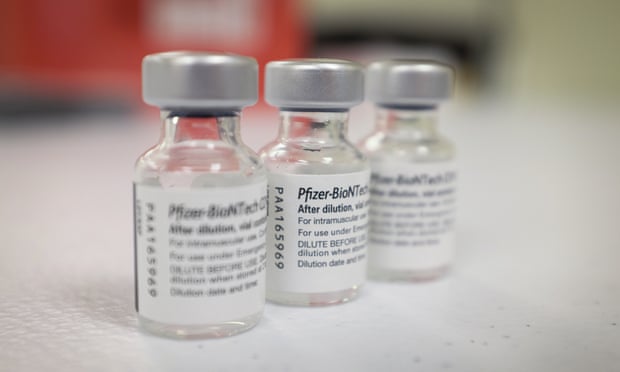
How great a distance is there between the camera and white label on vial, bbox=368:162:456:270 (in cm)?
61

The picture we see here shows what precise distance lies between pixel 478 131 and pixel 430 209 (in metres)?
1.84

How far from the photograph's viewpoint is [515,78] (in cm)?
378

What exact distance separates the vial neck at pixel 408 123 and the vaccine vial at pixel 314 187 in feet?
0.30

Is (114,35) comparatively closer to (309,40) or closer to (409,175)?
(309,40)

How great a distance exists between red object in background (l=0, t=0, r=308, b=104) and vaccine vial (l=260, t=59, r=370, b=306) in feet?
4.62

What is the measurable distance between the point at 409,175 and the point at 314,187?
124mm

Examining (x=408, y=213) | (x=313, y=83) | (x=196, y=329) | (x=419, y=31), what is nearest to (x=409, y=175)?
(x=408, y=213)

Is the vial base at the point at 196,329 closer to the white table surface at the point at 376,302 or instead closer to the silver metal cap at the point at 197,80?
the white table surface at the point at 376,302

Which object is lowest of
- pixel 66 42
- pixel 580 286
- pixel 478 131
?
pixel 478 131

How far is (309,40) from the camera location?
2.91m

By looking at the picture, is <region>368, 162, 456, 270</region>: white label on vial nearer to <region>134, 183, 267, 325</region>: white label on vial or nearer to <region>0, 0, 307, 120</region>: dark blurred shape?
<region>134, 183, 267, 325</region>: white label on vial

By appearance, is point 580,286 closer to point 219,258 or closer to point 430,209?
point 430,209

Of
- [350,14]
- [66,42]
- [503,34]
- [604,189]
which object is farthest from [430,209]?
[503,34]

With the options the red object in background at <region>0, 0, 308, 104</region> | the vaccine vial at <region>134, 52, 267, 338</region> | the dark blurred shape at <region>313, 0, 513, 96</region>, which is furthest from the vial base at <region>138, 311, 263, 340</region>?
the dark blurred shape at <region>313, 0, 513, 96</region>
